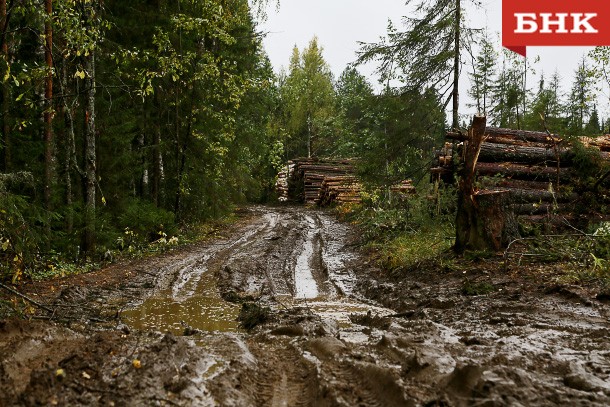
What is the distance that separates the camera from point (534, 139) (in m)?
11.5

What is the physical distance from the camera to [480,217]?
756cm

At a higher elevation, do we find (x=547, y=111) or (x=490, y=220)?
(x=547, y=111)

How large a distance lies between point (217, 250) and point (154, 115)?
5.99m

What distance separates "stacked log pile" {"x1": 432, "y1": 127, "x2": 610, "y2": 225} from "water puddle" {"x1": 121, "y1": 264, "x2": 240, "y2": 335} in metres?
6.43

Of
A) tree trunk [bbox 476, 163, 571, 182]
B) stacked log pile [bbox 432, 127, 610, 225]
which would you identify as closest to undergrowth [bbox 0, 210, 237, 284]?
stacked log pile [bbox 432, 127, 610, 225]

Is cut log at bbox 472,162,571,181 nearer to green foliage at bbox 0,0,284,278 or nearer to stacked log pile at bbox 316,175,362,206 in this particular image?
green foliage at bbox 0,0,284,278

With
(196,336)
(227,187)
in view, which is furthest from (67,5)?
(227,187)

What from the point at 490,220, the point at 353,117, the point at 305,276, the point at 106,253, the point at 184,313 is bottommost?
the point at 305,276

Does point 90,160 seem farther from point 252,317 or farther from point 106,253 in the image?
point 252,317

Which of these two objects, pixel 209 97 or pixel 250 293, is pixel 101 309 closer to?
pixel 250 293

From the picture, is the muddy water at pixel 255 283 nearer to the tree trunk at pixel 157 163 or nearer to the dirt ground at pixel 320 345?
the dirt ground at pixel 320 345

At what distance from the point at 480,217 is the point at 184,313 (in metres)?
5.15

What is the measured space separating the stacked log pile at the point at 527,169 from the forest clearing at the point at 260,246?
53 millimetres

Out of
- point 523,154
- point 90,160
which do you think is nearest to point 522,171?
point 523,154
